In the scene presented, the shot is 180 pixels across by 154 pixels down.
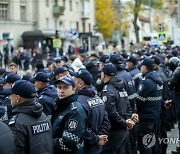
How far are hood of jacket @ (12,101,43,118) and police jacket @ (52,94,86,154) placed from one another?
522 mm

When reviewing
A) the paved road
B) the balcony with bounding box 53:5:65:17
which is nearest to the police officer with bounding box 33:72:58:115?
the paved road

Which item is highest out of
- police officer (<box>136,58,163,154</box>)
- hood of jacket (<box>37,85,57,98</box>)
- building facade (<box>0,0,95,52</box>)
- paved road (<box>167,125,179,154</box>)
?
building facade (<box>0,0,95,52</box>)

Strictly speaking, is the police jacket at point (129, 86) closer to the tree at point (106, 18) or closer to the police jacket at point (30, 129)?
the police jacket at point (30, 129)

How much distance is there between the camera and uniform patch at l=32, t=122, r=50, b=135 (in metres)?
5.10

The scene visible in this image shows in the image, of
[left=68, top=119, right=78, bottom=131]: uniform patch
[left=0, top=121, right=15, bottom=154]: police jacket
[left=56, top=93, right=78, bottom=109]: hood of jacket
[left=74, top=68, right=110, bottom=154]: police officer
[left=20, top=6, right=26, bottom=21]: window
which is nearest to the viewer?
[left=0, top=121, right=15, bottom=154]: police jacket

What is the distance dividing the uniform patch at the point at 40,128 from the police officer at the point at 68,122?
363 millimetres

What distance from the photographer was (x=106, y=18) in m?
77.5

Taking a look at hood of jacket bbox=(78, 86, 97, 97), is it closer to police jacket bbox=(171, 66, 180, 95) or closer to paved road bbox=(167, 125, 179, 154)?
police jacket bbox=(171, 66, 180, 95)

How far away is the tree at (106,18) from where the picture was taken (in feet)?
252

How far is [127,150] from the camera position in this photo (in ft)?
28.3

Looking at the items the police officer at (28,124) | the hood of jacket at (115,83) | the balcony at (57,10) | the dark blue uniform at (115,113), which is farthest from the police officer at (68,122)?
the balcony at (57,10)

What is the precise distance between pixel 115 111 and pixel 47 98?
1.14 m

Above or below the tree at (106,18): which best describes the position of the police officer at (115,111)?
below

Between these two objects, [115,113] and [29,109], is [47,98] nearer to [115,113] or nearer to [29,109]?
[115,113]
